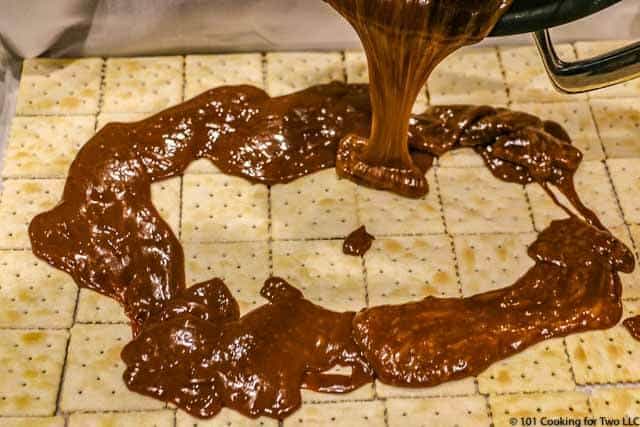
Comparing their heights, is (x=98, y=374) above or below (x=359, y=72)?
below

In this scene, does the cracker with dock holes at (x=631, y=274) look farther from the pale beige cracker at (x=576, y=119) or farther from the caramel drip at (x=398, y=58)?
the caramel drip at (x=398, y=58)

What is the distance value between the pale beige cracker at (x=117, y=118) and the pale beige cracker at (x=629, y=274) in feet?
4.80

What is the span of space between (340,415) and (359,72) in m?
1.20

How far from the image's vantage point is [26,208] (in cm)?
272

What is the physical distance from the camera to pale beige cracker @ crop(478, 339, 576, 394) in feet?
7.92

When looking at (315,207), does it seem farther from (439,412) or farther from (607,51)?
(607,51)

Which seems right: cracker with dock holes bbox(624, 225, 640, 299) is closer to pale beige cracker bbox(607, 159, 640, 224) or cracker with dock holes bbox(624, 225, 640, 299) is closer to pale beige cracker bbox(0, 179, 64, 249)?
pale beige cracker bbox(607, 159, 640, 224)

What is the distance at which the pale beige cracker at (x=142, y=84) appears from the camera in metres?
2.96

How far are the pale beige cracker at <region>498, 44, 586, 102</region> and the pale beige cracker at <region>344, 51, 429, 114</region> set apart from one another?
0.93ft

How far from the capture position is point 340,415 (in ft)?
7.75

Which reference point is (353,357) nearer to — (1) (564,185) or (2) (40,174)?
(1) (564,185)

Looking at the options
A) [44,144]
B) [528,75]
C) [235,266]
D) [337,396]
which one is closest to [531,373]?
[337,396]

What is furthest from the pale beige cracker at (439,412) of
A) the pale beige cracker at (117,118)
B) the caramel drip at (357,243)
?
the pale beige cracker at (117,118)

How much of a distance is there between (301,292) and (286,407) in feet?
1.13
